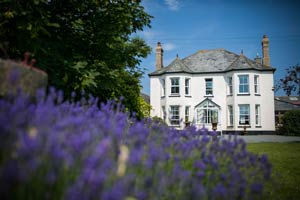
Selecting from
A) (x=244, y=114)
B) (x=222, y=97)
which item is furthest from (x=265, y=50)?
(x=244, y=114)

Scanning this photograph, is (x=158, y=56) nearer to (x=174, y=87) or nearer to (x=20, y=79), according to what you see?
(x=174, y=87)

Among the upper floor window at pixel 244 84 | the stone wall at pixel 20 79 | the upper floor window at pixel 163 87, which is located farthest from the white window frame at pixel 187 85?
the stone wall at pixel 20 79

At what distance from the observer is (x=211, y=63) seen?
33.6 meters

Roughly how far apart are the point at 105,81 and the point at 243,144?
18.0 ft

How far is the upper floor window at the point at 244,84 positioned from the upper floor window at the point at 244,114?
5.33 ft

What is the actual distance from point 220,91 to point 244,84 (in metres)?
2.95

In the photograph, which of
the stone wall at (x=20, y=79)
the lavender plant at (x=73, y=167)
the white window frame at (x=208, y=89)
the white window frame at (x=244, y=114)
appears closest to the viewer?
the lavender plant at (x=73, y=167)

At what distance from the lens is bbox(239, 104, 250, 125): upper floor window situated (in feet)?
100

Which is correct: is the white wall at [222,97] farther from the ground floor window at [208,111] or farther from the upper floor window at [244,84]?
the ground floor window at [208,111]

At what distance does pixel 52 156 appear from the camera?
1713 mm

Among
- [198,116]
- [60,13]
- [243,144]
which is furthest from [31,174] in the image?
[198,116]

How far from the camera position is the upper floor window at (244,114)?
30547 mm

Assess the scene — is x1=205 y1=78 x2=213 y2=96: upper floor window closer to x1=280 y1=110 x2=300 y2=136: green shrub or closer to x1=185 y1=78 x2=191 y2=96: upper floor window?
x1=185 y1=78 x2=191 y2=96: upper floor window

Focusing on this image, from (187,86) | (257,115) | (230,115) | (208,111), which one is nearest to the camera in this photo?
(257,115)
